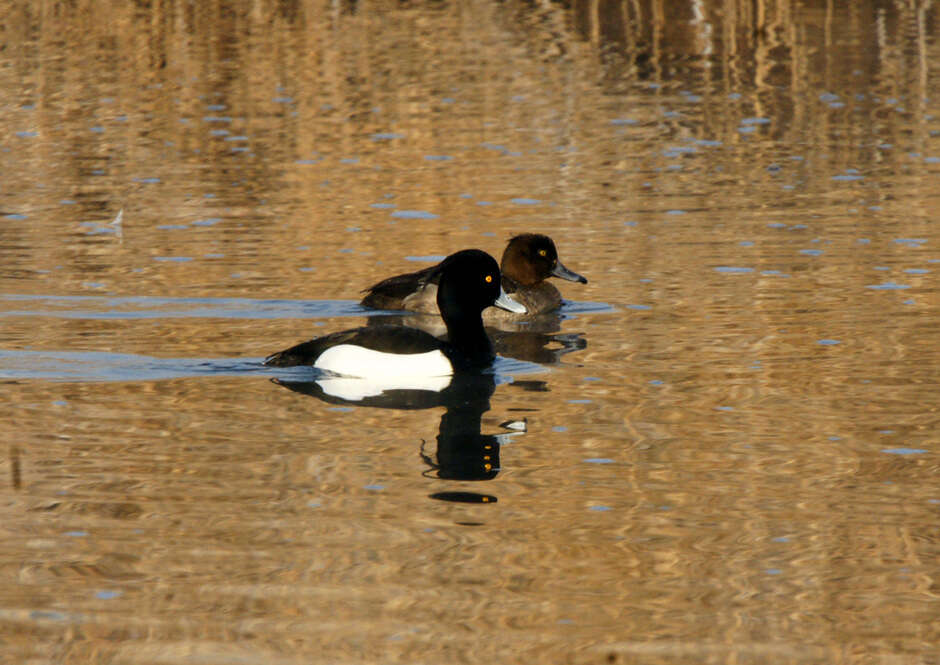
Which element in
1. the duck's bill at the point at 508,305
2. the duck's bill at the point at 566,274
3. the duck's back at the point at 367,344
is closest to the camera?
the duck's back at the point at 367,344

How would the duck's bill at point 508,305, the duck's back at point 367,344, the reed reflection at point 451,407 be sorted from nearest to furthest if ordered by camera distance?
the reed reflection at point 451,407, the duck's back at point 367,344, the duck's bill at point 508,305

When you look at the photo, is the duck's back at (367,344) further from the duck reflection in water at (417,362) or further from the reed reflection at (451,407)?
the reed reflection at (451,407)

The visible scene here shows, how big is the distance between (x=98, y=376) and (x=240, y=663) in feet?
15.9

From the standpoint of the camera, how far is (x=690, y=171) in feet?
59.3

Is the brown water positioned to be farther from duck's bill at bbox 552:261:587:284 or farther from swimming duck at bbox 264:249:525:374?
swimming duck at bbox 264:249:525:374

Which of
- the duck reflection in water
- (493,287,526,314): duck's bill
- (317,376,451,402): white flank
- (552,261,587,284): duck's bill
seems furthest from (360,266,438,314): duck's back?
(317,376,451,402): white flank

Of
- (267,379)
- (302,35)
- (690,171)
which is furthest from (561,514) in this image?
(302,35)

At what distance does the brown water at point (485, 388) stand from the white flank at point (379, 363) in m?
0.41

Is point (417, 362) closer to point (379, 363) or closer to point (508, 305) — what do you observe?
point (379, 363)

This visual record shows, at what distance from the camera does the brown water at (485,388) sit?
6.09 m

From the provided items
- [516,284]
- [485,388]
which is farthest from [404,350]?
[516,284]

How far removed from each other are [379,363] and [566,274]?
120 inches

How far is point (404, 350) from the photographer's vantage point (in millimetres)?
10070

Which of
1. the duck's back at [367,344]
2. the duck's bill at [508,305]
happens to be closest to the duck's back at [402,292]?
the duck's bill at [508,305]
